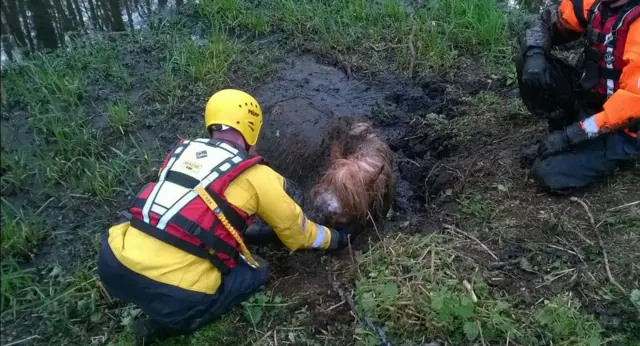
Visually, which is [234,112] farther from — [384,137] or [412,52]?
[412,52]

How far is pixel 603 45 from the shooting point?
3793 millimetres

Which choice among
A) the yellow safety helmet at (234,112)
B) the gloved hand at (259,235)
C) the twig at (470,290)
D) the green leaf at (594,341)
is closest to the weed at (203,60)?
the gloved hand at (259,235)

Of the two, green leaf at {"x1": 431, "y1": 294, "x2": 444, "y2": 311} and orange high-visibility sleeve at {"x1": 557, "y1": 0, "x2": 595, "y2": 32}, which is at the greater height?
orange high-visibility sleeve at {"x1": 557, "y1": 0, "x2": 595, "y2": 32}

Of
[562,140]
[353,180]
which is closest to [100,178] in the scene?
[353,180]

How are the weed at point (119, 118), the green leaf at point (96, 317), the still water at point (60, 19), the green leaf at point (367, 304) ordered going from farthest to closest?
1. the weed at point (119, 118)
2. the green leaf at point (96, 317)
3. the green leaf at point (367, 304)
4. the still water at point (60, 19)

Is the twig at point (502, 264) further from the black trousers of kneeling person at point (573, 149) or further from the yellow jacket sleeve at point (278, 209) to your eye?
the yellow jacket sleeve at point (278, 209)

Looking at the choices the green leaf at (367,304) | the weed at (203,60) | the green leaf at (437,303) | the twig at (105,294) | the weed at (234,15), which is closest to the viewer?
the green leaf at (437,303)

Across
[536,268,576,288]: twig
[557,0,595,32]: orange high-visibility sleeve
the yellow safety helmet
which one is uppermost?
[557,0,595,32]: orange high-visibility sleeve

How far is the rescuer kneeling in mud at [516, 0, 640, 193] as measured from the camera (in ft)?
11.9

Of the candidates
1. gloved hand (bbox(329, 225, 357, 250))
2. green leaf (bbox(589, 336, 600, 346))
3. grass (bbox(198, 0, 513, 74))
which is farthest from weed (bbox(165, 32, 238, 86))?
green leaf (bbox(589, 336, 600, 346))

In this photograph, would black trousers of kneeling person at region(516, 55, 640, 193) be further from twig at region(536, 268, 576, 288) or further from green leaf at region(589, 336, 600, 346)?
green leaf at region(589, 336, 600, 346)

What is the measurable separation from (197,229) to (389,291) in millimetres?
1052

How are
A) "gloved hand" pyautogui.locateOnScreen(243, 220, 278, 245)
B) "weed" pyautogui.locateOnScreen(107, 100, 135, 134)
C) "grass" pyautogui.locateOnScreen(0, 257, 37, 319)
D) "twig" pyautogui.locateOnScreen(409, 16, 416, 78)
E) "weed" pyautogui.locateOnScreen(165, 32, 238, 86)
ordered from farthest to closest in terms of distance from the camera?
"twig" pyautogui.locateOnScreen(409, 16, 416, 78), "weed" pyautogui.locateOnScreen(165, 32, 238, 86), "weed" pyautogui.locateOnScreen(107, 100, 135, 134), "gloved hand" pyautogui.locateOnScreen(243, 220, 278, 245), "grass" pyautogui.locateOnScreen(0, 257, 37, 319)

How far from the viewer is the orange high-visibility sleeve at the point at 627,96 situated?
3531mm
